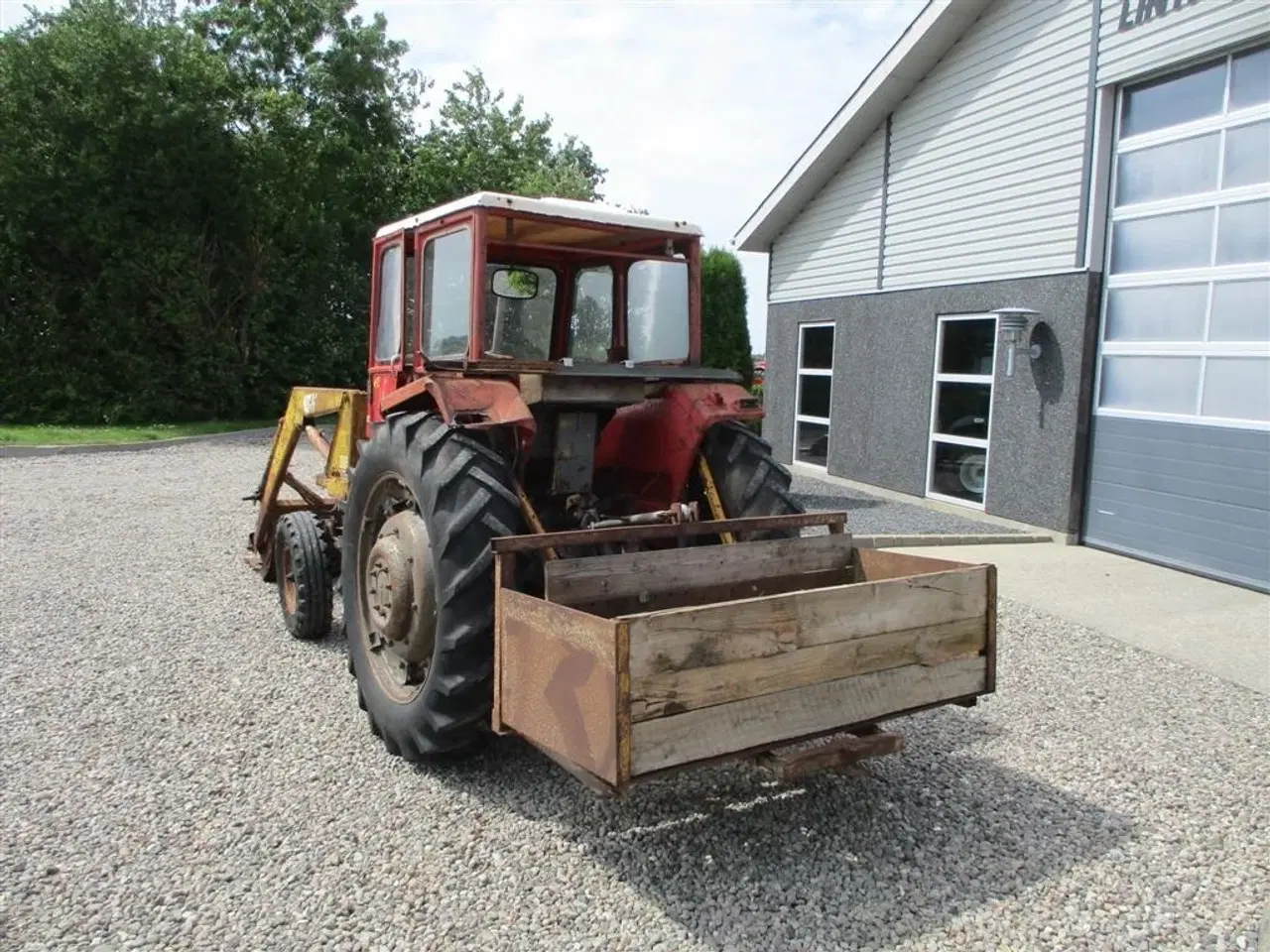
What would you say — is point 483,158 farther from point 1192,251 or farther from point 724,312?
point 1192,251

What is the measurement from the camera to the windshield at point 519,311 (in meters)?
4.72

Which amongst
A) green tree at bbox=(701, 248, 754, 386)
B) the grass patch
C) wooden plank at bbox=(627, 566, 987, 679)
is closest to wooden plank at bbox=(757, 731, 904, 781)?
wooden plank at bbox=(627, 566, 987, 679)

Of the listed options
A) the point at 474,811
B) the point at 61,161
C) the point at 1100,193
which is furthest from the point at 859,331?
the point at 61,161

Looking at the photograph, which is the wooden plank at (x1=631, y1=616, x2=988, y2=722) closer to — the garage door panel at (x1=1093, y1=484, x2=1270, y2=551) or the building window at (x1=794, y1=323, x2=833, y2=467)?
the garage door panel at (x1=1093, y1=484, x2=1270, y2=551)

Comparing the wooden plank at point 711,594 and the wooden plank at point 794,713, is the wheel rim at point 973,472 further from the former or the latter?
the wooden plank at point 794,713

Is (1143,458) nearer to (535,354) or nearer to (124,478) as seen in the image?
(535,354)

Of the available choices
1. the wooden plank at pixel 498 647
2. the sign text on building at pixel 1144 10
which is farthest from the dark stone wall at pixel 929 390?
the wooden plank at pixel 498 647

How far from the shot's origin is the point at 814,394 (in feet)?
43.0

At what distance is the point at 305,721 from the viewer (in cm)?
429

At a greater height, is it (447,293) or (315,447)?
(447,293)

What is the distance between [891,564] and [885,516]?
5798 millimetres

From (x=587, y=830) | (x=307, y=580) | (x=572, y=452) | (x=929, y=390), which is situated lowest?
(x=587, y=830)

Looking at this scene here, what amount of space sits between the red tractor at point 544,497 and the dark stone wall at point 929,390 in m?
5.05

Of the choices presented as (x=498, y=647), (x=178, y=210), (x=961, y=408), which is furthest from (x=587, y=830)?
(x=178, y=210)
